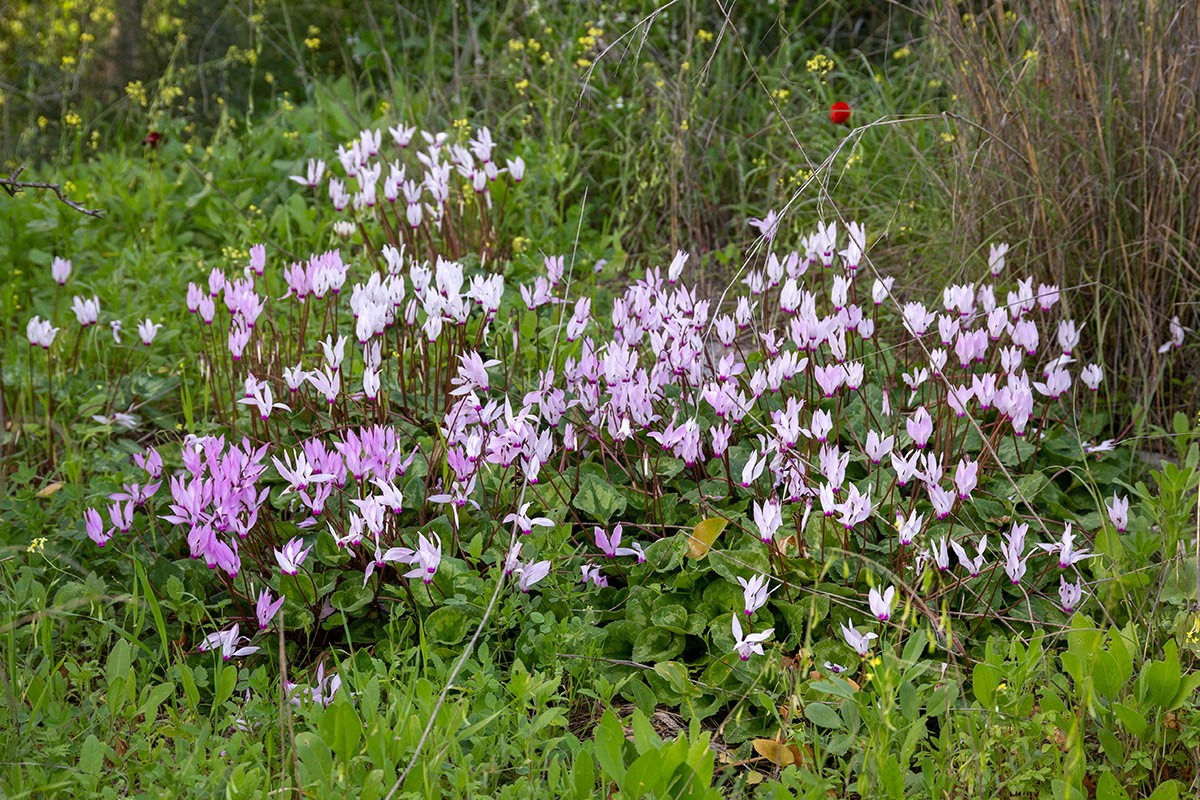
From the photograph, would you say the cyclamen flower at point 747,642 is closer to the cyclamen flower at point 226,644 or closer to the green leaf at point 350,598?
the green leaf at point 350,598

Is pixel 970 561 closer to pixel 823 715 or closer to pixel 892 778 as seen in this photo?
pixel 823 715

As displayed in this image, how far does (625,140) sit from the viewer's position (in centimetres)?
460

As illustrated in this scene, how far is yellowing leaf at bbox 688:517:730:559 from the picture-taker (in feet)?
6.94

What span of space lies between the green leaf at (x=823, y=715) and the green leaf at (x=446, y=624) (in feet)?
2.33

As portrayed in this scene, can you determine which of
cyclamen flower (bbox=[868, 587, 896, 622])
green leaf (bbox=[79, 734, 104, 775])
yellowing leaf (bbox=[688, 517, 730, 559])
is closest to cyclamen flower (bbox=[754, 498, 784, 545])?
yellowing leaf (bbox=[688, 517, 730, 559])

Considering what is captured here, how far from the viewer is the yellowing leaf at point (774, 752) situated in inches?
69.9

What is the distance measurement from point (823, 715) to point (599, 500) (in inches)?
30.7

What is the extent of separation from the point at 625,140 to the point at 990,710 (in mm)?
3463

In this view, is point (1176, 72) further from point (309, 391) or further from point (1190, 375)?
point (309, 391)

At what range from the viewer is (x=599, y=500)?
7.63ft

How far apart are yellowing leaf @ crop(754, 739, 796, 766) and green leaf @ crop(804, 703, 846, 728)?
3.5 inches

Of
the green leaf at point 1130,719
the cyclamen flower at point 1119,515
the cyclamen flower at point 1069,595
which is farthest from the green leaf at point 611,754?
the cyclamen flower at point 1119,515

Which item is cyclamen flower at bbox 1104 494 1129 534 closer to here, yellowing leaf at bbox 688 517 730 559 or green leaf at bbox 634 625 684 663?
yellowing leaf at bbox 688 517 730 559

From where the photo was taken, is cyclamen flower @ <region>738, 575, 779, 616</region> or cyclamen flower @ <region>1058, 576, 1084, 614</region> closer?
cyclamen flower @ <region>738, 575, 779, 616</region>
